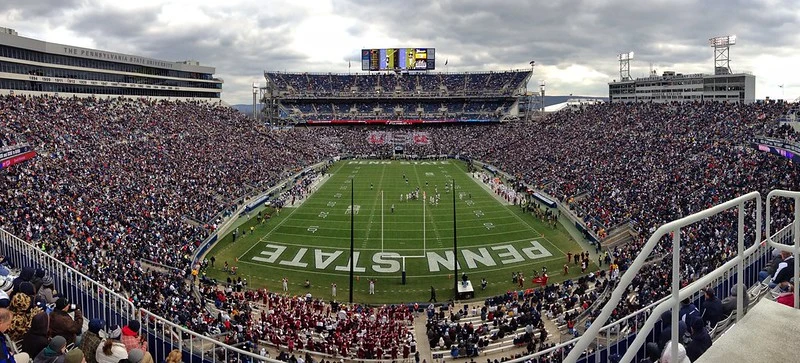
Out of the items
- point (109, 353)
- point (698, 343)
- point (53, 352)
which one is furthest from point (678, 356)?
point (53, 352)

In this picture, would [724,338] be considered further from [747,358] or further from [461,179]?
[461,179]

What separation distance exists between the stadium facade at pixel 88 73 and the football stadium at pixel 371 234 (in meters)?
0.23

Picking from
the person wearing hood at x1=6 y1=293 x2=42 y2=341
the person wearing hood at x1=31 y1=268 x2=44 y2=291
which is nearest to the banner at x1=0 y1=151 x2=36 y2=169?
the person wearing hood at x1=31 y1=268 x2=44 y2=291

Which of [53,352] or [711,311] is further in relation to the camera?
[53,352]

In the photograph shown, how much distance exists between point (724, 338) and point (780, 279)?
1.97 meters

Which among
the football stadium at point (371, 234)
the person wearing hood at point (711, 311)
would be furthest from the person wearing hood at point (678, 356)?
the person wearing hood at point (711, 311)

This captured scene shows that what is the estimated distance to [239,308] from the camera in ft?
70.5

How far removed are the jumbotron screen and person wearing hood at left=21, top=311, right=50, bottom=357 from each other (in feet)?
338

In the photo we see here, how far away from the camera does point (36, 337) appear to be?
665 cm

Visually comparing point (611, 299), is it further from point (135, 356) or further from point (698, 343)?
point (135, 356)

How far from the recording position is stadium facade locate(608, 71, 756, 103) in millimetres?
80062

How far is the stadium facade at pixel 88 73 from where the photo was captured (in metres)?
46.3

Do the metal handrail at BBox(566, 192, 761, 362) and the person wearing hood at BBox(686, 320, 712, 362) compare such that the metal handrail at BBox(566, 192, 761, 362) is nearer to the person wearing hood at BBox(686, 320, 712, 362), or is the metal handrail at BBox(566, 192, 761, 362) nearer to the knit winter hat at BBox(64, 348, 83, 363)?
the person wearing hood at BBox(686, 320, 712, 362)

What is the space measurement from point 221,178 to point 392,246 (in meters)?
19.4
